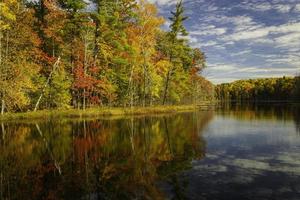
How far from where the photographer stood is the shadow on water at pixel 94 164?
922 centimetres

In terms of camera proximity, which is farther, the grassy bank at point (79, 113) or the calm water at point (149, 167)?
the grassy bank at point (79, 113)

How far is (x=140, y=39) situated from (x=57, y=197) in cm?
3758

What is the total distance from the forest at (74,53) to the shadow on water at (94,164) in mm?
14002

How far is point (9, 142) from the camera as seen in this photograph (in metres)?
17.9

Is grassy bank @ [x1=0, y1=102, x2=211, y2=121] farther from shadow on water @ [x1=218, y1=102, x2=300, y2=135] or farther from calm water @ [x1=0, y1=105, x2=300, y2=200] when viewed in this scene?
calm water @ [x1=0, y1=105, x2=300, y2=200]

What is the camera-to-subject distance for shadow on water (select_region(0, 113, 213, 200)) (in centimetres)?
922

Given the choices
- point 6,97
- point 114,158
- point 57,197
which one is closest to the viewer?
point 57,197

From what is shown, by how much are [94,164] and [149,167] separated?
7.13ft

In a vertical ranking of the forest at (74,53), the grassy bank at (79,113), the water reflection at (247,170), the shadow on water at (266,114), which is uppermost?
the forest at (74,53)

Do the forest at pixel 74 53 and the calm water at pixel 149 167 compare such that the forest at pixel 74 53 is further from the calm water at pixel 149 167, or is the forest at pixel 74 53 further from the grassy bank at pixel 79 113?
the calm water at pixel 149 167

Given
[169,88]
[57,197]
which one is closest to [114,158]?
[57,197]

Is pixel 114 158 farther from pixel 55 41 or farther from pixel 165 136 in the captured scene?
pixel 55 41

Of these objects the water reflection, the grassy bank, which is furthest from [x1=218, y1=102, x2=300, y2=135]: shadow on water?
A: the grassy bank

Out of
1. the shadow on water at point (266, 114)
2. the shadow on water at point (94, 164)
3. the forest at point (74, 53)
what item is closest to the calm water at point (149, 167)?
the shadow on water at point (94, 164)
